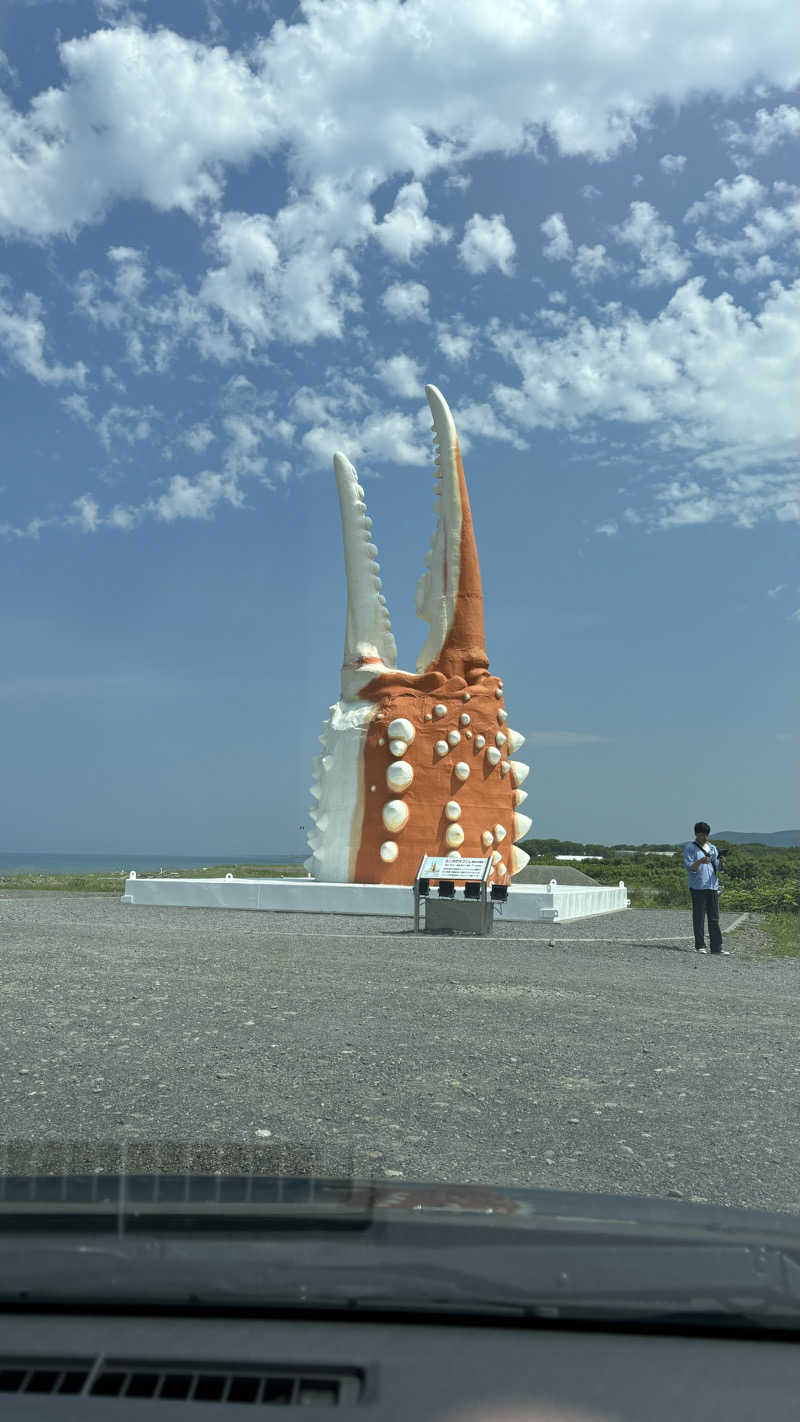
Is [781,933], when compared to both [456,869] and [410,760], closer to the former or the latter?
[456,869]

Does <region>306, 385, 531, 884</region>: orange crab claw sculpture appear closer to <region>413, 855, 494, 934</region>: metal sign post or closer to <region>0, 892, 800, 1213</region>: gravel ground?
<region>413, 855, 494, 934</region>: metal sign post

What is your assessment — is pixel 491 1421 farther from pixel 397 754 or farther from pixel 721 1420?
pixel 397 754

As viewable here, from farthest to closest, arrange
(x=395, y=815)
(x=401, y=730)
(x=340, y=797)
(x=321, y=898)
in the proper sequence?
(x=340, y=797) → (x=401, y=730) → (x=395, y=815) → (x=321, y=898)

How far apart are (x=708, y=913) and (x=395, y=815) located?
326 inches

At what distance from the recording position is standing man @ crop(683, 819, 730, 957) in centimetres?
1453

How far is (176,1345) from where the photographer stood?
1729 mm

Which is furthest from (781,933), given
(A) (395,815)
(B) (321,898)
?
(B) (321,898)

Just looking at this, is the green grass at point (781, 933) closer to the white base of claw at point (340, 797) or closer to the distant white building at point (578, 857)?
the white base of claw at point (340, 797)

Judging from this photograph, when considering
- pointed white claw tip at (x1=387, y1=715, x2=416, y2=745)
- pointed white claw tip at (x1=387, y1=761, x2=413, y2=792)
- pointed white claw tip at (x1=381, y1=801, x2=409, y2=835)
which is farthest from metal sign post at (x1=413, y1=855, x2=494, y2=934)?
pointed white claw tip at (x1=387, y1=715, x2=416, y2=745)

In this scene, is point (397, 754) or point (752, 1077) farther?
point (397, 754)

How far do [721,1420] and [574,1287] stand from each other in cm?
32

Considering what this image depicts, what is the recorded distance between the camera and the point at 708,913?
14.6m

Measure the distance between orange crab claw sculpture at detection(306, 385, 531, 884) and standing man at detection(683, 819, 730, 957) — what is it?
683 centimetres

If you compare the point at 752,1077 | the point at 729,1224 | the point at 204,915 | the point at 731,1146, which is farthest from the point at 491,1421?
the point at 204,915
